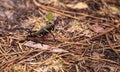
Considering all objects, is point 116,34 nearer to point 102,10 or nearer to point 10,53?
point 102,10

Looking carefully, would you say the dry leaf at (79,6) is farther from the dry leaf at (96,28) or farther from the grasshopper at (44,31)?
the grasshopper at (44,31)

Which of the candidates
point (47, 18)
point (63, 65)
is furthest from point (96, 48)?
point (47, 18)

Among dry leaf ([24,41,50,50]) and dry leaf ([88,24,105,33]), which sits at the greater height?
dry leaf ([88,24,105,33])

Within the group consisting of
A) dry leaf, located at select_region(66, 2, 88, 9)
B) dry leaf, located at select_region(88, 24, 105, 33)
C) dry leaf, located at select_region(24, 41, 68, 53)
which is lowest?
dry leaf, located at select_region(24, 41, 68, 53)

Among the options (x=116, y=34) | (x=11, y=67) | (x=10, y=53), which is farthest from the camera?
(x=116, y=34)

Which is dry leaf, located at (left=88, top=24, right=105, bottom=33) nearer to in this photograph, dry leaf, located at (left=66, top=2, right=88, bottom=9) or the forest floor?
the forest floor

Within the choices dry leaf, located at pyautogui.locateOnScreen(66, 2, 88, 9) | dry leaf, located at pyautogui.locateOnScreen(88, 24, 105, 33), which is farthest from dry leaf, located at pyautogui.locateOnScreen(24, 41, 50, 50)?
dry leaf, located at pyautogui.locateOnScreen(66, 2, 88, 9)

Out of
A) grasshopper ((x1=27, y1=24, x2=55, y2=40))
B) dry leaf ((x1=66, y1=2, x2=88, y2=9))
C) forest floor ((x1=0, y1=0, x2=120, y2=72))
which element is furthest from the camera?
dry leaf ((x1=66, y1=2, x2=88, y2=9))

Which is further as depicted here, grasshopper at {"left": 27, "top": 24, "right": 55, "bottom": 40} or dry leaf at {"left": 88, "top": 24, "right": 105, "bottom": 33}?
dry leaf at {"left": 88, "top": 24, "right": 105, "bottom": 33}

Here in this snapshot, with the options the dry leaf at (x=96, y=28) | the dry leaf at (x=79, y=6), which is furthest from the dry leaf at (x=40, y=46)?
the dry leaf at (x=79, y=6)
